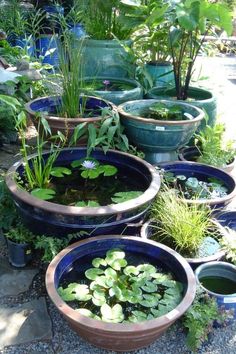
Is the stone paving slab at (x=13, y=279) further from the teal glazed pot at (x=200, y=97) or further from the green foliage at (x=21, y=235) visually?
the teal glazed pot at (x=200, y=97)

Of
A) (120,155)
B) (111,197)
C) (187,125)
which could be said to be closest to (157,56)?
(187,125)

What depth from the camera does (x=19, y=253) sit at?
6.82 ft

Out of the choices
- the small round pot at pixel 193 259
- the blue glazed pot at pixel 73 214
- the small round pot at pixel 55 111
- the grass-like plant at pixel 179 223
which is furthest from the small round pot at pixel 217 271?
the small round pot at pixel 55 111

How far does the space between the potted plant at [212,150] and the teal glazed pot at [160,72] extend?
2.21 ft

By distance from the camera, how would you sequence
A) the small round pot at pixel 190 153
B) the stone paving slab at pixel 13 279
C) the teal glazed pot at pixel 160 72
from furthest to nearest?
the teal glazed pot at pixel 160 72 < the small round pot at pixel 190 153 < the stone paving slab at pixel 13 279

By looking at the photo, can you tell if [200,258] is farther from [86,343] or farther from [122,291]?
[86,343]

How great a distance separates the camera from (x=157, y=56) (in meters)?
3.67

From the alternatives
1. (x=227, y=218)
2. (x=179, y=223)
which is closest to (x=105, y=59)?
(x=227, y=218)

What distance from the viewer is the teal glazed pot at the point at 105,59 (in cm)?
342

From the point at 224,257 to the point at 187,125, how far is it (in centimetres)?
90

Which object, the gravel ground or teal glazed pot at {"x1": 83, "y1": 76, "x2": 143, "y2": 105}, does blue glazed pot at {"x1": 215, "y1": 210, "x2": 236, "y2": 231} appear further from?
teal glazed pot at {"x1": 83, "y1": 76, "x2": 143, "y2": 105}

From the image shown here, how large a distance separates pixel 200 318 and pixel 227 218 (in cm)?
85

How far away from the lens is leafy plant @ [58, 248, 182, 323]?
166 centimetres

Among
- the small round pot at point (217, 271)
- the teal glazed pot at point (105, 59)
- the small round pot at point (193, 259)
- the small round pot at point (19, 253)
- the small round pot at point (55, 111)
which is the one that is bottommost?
the small round pot at point (19, 253)
